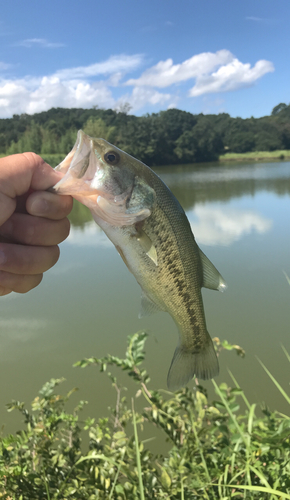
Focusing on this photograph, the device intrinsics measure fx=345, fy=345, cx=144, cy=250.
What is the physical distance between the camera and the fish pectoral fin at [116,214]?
1126mm

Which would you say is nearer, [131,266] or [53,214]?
[131,266]

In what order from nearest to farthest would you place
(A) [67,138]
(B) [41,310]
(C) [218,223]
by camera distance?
(B) [41,310] < (C) [218,223] < (A) [67,138]

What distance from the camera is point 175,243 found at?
1183mm

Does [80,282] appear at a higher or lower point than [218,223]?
lower

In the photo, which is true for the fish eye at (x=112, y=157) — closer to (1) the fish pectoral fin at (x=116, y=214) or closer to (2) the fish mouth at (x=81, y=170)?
(2) the fish mouth at (x=81, y=170)

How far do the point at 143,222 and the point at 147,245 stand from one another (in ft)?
Answer: 0.26

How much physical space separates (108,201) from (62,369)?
3.50 metres

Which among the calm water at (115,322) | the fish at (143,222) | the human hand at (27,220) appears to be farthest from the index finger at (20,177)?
the calm water at (115,322)

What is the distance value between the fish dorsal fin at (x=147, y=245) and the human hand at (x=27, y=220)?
407mm

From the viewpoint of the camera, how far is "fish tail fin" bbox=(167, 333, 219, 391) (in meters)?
1.24

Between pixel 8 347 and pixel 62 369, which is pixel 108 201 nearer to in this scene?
pixel 62 369

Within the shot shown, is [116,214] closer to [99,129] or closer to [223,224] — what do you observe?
[223,224]

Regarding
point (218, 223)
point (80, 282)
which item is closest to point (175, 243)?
point (80, 282)

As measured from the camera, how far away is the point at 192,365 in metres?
1.26
